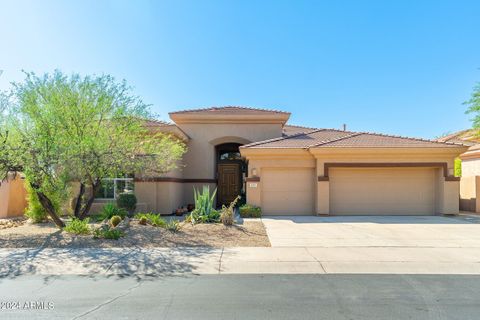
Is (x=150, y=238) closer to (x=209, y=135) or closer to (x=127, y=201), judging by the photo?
(x=127, y=201)

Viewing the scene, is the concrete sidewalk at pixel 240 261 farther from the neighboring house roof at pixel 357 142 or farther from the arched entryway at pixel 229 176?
the arched entryway at pixel 229 176

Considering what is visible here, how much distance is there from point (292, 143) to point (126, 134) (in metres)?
8.47

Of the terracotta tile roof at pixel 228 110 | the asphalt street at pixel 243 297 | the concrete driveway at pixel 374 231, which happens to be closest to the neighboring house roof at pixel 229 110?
the terracotta tile roof at pixel 228 110

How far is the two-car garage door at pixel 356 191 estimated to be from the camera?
15031 millimetres

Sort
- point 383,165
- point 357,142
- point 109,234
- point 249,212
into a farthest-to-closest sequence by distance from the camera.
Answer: point 357,142, point 383,165, point 249,212, point 109,234

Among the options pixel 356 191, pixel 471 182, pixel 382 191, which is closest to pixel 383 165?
pixel 382 191

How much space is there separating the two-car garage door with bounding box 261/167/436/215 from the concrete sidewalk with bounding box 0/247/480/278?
22.0 ft

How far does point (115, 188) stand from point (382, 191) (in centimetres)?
1312

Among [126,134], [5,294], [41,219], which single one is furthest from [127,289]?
[41,219]

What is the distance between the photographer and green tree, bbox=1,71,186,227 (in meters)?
9.22

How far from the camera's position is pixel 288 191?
15273 mm

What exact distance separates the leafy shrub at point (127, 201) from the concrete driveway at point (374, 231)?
6.00 m

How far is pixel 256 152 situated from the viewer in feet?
49.4

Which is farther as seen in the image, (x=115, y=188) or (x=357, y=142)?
(x=357, y=142)
